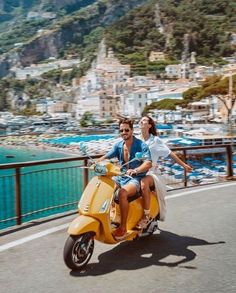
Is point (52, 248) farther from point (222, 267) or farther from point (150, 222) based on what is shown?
point (222, 267)

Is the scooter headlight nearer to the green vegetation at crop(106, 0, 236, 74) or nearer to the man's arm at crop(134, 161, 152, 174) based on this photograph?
the man's arm at crop(134, 161, 152, 174)

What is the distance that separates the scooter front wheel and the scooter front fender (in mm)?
72

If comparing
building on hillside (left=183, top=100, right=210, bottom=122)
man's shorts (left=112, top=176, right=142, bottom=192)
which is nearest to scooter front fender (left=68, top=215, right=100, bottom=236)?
man's shorts (left=112, top=176, right=142, bottom=192)

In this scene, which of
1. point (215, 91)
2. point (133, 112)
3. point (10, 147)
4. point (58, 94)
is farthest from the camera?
point (58, 94)

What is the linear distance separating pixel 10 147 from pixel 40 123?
39.9 m

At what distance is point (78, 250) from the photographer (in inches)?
177

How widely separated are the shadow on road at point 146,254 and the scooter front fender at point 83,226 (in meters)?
0.43

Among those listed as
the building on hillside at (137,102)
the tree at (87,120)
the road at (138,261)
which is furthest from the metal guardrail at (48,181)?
the building on hillside at (137,102)

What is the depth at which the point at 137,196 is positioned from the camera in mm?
5145

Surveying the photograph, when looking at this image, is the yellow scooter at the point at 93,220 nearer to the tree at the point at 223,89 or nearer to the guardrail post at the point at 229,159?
the guardrail post at the point at 229,159

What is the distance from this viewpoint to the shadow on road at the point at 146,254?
4645mm

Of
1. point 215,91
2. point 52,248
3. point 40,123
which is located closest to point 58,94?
point 40,123

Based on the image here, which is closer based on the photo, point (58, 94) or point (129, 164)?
point (129, 164)

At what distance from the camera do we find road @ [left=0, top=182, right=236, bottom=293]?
4.09 m
